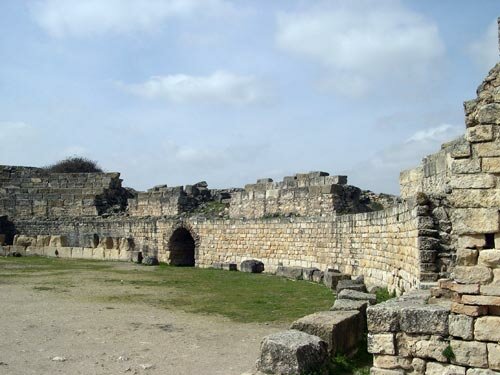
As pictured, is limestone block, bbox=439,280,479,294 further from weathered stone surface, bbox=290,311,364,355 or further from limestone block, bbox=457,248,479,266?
weathered stone surface, bbox=290,311,364,355

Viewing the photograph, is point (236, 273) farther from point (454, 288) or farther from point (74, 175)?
point (74, 175)

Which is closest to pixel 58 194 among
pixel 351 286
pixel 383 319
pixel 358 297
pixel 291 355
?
pixel 351 286

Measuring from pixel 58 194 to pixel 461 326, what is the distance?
33930 mm

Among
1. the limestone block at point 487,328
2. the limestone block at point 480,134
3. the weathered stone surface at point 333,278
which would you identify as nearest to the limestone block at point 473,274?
the limestone block at point 487,328

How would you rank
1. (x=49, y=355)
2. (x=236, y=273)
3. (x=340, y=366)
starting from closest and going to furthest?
(x=340, y=366) < (x=49, y=355) < (x=236, y=273)

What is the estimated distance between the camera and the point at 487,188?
5.61 meters

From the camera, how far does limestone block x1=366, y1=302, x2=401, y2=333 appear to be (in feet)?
19.7

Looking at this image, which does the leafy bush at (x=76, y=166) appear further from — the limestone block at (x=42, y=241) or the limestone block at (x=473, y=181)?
the limestone block at (x=473, y=181)

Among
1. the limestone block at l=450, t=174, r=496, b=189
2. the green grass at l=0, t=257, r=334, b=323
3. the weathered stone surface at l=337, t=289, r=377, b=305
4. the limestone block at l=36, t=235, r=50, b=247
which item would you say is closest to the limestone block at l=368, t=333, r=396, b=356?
the limestone block at l=450, t=174, r=496, b=189

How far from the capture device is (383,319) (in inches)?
238

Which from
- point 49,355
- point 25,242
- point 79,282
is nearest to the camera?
point 49,355

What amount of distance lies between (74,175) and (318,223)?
23011mm

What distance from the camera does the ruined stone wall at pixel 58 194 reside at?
116 feet

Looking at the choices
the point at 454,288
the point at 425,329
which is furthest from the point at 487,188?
the point at 425,329
